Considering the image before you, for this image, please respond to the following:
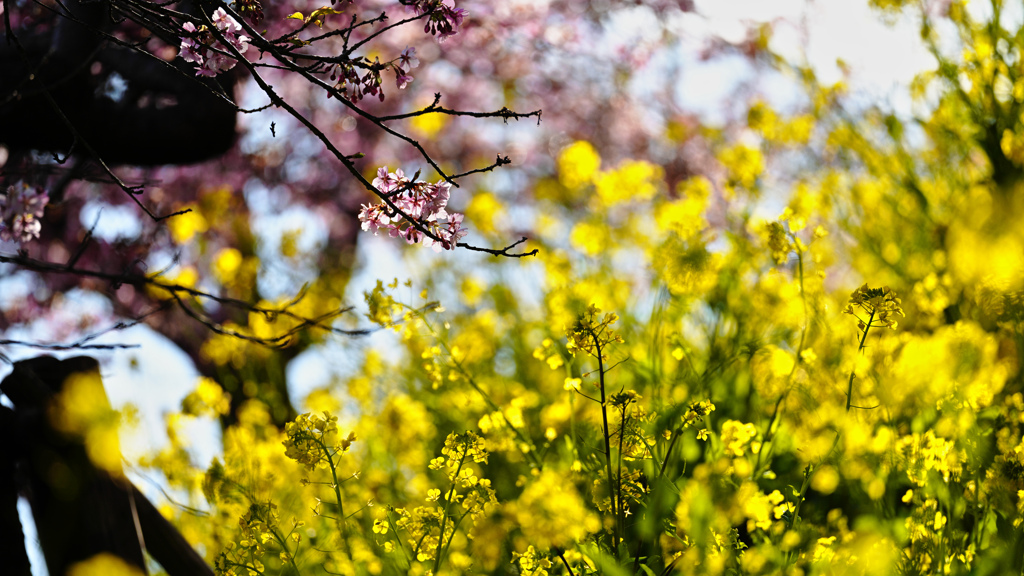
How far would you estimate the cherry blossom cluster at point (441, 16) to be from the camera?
153 centimetres

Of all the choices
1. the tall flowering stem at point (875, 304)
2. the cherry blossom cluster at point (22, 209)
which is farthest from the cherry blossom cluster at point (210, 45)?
the tall flowering stem at point (875, 304)

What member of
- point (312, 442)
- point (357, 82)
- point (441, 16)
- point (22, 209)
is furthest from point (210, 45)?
point (22, 209)

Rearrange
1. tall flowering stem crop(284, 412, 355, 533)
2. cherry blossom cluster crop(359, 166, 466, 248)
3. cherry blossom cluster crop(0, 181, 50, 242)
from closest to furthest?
1. tall flowering stem crop(284, 412, 355, 533)
2. cherry blossom cluster crop(359, 166, 466, 248)
3. cherry blossom cluster crop(0, 181, 50, 242)

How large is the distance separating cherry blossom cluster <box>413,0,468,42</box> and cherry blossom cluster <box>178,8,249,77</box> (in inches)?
13.9

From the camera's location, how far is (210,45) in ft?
4.89

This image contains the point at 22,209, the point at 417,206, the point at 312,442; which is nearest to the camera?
the point at 312,442

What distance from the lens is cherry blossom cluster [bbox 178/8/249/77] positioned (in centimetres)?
147

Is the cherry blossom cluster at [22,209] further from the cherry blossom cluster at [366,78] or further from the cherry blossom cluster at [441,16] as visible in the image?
the cherry blossom cluster at [441,16]

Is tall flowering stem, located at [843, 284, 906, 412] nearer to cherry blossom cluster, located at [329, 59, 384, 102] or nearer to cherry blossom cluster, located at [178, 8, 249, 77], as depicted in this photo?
cherry blossom cluster, located at [329, 59, 384, 102]

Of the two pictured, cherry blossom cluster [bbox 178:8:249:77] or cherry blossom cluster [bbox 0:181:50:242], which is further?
cherry blossom cluster [bbox 0:181:50:242]

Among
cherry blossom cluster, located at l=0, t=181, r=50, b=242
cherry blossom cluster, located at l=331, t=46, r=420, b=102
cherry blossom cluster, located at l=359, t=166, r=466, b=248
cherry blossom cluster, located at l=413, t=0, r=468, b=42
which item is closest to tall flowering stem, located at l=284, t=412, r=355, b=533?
cherry blossom cluster, located at l=359, t=166, r=466, b=248

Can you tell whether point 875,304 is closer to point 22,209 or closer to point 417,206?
point 417,206

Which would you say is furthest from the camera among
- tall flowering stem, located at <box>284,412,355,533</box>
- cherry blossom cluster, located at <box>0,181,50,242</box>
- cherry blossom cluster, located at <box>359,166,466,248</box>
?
cherry blossom cluster, located at <box>0,181,50,242</box>

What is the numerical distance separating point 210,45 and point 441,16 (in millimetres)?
450
